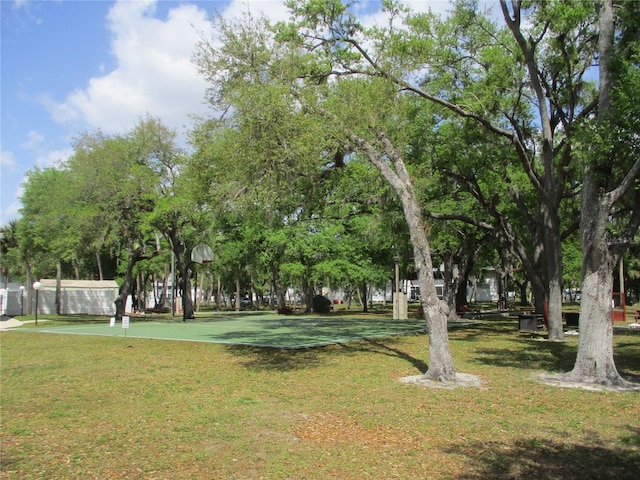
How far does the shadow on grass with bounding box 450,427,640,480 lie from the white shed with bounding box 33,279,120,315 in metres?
38.1

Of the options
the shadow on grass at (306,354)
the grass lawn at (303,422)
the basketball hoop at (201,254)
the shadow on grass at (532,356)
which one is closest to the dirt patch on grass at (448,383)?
the grass lawn at (303,422)

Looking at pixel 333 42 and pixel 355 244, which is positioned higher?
pixel 333 42

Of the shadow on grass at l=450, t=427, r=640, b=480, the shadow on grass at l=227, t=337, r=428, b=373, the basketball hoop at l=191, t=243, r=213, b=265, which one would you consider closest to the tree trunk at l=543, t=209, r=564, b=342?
the shadow on grass at l=227, t=337, r=428, b=373

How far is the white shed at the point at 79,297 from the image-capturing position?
3944 centimetres

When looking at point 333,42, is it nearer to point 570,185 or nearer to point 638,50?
point 638,50

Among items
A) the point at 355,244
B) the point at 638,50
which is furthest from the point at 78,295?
the point at 638,50

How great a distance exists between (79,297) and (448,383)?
3662 cm

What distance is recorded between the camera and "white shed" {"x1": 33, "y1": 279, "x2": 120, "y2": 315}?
1553 inches

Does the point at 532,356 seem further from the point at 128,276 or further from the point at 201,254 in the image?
the point at 128,276

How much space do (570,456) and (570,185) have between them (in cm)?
1613

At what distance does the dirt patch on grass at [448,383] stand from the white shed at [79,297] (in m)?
34.2

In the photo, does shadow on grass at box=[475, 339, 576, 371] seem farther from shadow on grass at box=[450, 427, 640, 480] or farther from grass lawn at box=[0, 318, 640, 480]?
shadow on grass at box=[450, 427, 640, 480]

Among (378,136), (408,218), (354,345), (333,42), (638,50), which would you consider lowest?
(354,345)

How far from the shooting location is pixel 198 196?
44.5 ft
